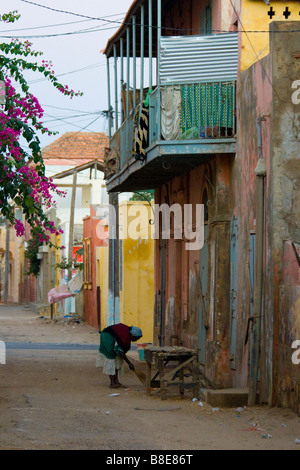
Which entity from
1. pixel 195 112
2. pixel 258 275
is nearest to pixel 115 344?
pixel 258 275

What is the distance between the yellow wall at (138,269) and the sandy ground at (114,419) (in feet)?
27.9

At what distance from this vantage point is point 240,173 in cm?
1485

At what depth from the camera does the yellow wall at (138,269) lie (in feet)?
86.3

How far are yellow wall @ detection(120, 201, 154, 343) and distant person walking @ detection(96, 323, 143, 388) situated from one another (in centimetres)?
1119

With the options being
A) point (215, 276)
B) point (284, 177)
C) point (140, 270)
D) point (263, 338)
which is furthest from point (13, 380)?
point (140, 270)

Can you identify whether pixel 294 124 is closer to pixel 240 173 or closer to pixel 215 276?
pixel 240 173

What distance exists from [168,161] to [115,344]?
351 centimetres

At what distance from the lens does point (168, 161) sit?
1636 cm

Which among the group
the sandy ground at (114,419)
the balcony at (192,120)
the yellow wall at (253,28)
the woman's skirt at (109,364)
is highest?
the yellow wall at (253,28)

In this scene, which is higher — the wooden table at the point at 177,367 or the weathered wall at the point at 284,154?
the weathered wall at the point at 284,154

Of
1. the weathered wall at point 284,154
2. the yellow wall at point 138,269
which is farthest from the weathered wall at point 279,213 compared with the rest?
the yellow wall at point 138,269

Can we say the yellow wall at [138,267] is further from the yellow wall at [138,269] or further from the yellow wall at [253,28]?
the yellow wall at [253,28]

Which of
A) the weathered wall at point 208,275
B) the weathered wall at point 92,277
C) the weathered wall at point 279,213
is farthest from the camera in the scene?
the weathered wall at point 92,277

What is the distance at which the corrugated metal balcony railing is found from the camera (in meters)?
15.1
